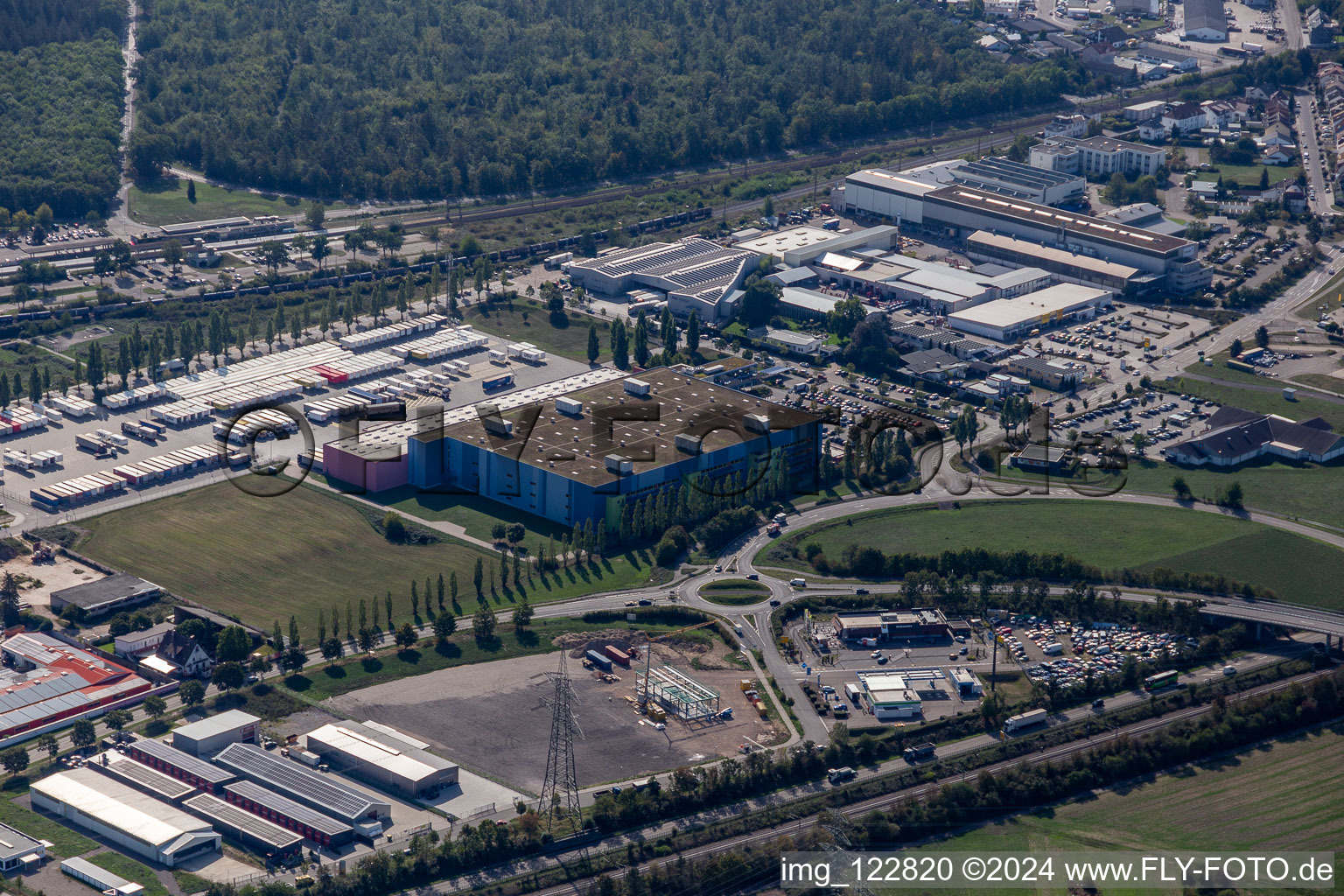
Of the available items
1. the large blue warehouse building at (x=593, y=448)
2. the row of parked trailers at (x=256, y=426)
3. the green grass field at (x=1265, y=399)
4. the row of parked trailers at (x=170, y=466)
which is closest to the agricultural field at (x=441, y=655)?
the large blue warehouse building at (x=593, y=448)

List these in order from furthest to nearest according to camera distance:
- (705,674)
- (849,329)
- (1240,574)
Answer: (849,329) → (1240,574) → (705,674)

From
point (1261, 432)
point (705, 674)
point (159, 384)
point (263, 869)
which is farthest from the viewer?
point (159, 384)

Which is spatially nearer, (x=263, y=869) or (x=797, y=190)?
(x=263, y=869)

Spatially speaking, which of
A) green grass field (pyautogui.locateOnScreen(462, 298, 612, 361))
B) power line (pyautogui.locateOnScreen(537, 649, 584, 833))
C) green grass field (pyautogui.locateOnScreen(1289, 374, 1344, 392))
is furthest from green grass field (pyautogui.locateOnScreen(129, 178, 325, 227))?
power line (pyautogui.locateOnScreen(537, 649, 584, 833))

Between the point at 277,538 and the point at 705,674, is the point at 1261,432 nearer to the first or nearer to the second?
the point at 705,674

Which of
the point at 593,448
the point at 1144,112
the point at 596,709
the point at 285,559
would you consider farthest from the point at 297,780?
the point at 1144,112

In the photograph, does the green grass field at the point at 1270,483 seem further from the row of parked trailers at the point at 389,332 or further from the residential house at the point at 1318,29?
the residential house at the point at 1318,29

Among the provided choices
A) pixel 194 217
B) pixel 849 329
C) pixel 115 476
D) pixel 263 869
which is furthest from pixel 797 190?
pixel 263 869
